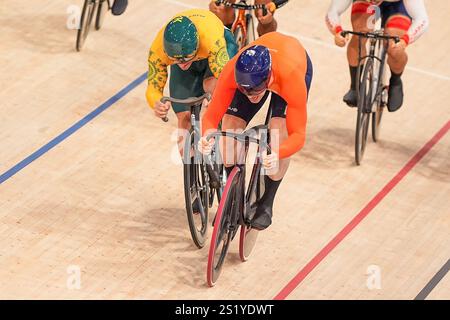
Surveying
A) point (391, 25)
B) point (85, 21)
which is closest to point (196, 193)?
point (391, 25)

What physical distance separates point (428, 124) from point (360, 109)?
980mm

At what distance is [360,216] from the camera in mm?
8617

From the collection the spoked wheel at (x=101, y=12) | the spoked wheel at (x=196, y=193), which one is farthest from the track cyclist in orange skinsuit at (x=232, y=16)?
the spoked wheel at (x=196, y=193)

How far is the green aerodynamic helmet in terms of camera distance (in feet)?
24.5

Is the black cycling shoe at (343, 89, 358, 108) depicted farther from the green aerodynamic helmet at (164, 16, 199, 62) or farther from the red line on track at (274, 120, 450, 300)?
the green aerodynamic helmet at (164, 16, 199, 62)

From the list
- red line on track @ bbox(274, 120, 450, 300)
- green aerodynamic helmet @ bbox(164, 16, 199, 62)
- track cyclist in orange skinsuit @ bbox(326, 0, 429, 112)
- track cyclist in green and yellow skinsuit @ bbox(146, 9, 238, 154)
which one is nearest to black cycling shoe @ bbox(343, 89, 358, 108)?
track cyclist in orange skinsuit @ bbox(326, 0, 429, 112)

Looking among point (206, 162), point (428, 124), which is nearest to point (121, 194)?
point (206, 162)

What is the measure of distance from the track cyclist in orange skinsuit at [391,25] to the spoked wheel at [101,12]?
2.40m

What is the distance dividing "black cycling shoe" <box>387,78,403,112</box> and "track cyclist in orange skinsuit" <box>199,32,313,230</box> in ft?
5.86

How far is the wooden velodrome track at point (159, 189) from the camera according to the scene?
791cm

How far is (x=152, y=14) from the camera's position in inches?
435

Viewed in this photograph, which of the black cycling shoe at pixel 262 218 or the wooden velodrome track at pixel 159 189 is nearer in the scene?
the black cycling shoe at pixel 262 218

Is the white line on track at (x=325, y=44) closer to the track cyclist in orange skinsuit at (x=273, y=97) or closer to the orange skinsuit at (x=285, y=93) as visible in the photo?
the track cyclist in orange skinsuit at (x=273, y=97)
